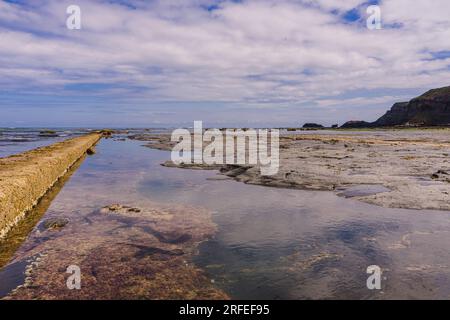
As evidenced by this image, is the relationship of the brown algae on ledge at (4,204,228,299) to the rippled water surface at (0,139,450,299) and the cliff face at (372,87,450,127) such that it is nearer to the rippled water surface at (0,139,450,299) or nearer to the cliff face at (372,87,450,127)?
the rippled water surface at (0,139,450,299)

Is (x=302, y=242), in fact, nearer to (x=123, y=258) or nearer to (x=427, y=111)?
(x=123, y=258)

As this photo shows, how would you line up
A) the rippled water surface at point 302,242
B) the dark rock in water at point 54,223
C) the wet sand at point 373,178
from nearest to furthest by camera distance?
the rippled water surface at point 302,242 → the dark rock in water at point 54,223 → the wet sand at point 373,178

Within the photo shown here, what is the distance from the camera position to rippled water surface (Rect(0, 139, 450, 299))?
6.30m

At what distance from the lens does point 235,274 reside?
679cm

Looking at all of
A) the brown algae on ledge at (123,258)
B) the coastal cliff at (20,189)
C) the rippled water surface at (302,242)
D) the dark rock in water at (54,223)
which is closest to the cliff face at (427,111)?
the rippled water surface at (302,242)

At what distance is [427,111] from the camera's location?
161 meters

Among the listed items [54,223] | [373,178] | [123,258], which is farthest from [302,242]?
[373,178]

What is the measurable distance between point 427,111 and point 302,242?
18086 centimetres

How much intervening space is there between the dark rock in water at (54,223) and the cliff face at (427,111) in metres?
169

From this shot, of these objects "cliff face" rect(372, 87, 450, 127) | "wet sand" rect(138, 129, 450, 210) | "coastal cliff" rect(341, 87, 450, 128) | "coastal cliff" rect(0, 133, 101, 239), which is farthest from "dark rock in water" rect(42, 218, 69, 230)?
"cliff face" rect(372, 87, 450, 127)

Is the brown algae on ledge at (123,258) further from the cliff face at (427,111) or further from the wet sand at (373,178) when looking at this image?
the cliff face at (427,111)

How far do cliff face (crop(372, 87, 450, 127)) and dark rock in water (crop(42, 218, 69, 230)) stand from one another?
16945 cm

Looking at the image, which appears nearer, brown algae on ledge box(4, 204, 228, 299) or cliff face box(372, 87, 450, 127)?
brown algae on ledge box(4, 204, 228, 299)

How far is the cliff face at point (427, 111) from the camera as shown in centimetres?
15400
